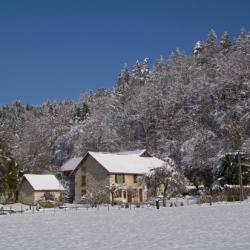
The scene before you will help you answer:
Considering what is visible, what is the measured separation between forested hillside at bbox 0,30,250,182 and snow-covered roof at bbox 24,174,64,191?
9500 millimetres

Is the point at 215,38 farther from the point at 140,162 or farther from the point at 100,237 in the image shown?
the point at 100,237

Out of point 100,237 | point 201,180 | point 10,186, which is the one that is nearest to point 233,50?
point 201,180

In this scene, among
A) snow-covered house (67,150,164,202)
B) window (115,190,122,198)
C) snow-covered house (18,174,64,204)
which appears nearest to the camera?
window (115,190,122,198)

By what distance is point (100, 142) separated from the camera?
114 meters

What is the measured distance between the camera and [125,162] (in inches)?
3194

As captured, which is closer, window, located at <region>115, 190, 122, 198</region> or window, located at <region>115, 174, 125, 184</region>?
window, located at <region>115, 190, 122, 198</region>

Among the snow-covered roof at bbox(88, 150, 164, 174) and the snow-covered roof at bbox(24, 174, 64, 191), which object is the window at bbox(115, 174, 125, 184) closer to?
the snow-covered roof at bbox(88, 150, 164, 174)

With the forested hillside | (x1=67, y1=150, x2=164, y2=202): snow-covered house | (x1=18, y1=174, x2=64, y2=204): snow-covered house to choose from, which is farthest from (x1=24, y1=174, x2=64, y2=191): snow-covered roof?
the forested hillside

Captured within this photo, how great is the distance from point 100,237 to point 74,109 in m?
147

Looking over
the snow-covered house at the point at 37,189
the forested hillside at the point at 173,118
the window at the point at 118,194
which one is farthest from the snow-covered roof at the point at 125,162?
the snow-covered house at the point at 37,189

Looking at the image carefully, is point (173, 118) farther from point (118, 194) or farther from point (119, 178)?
point (118, 194)

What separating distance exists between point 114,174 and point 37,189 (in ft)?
53.6

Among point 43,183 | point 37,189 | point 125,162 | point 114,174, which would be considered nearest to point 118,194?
point 114,174

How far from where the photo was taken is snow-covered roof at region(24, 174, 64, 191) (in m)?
83.3
